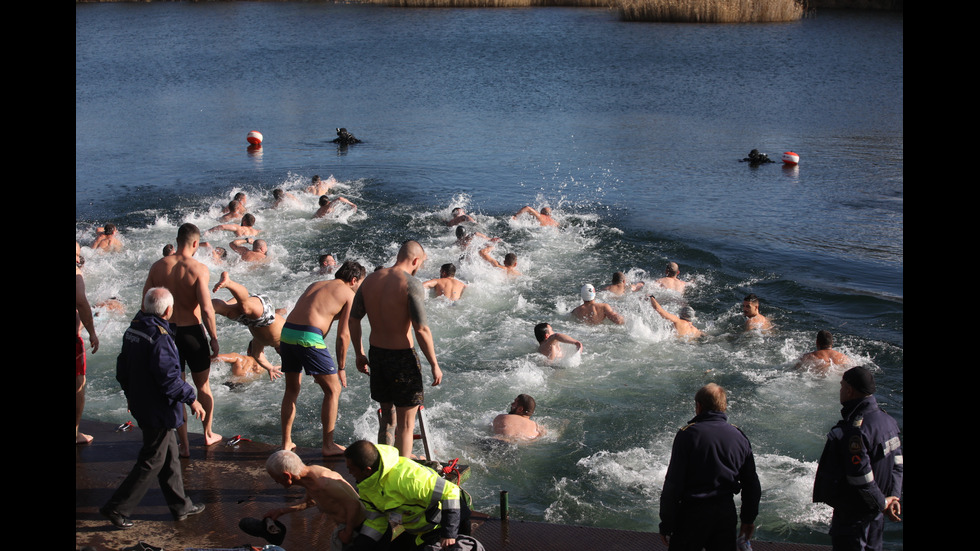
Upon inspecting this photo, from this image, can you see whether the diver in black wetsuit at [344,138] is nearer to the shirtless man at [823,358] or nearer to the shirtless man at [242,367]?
the shirtless man at [242,367]

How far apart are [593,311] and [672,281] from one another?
6.66 feet

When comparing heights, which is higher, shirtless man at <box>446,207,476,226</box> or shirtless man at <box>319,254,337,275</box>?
shirtless man at <box>446,207,476,226</box>

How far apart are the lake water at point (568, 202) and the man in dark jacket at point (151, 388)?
312 cm

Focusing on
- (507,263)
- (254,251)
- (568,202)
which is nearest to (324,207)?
(254,251)

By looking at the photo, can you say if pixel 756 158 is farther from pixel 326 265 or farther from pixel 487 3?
pixel 487 3

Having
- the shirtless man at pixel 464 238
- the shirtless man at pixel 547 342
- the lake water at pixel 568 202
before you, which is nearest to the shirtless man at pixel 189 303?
the lake water at pixel 568 202

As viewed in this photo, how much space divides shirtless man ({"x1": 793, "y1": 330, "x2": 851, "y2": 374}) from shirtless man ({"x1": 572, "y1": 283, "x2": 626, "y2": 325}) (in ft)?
9.13

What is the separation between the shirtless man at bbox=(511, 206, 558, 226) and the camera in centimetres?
1680

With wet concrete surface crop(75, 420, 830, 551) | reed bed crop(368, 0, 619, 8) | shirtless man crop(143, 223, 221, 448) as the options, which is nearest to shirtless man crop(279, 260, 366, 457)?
wet concrete surface crop(75, 420, 830, 551)

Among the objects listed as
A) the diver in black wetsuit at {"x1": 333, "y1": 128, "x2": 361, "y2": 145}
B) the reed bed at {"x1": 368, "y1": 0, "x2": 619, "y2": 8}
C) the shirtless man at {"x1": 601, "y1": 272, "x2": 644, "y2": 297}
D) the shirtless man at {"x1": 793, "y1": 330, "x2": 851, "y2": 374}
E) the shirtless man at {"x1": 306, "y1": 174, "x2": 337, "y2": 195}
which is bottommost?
the shirtless man at {"x1": 793, "y1": 330, "x2": 851, "y2": 374}

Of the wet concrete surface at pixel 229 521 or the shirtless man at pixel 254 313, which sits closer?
the wet concrete surface at pixel 229 521

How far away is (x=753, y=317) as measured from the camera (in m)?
11.7

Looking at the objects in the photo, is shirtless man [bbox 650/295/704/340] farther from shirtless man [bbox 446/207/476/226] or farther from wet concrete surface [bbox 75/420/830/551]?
shirtless man [bbox 446/207/476/226]

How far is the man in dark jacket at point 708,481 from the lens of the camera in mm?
4566
